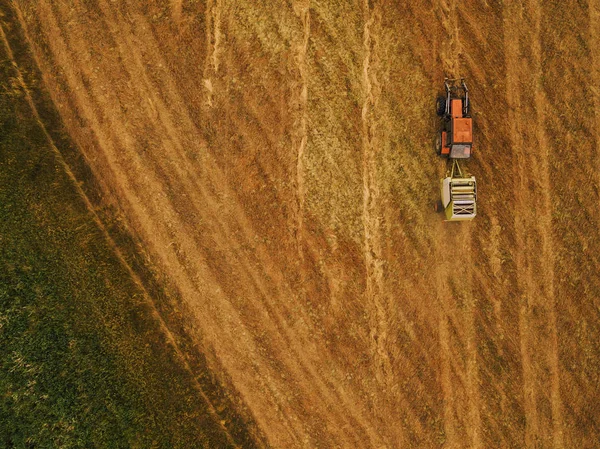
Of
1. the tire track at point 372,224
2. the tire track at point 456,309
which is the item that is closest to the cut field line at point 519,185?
the tire track at point 456,309

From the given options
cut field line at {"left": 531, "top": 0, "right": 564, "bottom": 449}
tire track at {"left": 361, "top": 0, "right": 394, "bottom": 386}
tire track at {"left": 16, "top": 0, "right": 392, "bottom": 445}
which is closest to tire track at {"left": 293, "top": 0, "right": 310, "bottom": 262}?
tire track at {"left": 16, "top": 0, "right": 392, "bottom": 445}

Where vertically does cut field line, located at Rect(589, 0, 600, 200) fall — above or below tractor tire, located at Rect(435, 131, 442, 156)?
above

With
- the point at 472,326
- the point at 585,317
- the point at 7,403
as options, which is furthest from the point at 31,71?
the point at 585,317

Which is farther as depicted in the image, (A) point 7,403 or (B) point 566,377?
(B) point 566,377

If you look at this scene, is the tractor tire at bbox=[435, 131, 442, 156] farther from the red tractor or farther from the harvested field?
the harvested field

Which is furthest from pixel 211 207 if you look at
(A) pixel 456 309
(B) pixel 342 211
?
(A) pixel 456 309

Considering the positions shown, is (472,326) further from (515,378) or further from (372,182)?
(372,182)

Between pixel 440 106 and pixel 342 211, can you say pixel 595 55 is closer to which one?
pixel 440 106
